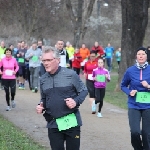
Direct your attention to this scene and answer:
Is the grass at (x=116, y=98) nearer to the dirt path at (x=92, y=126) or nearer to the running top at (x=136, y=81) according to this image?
the dirt path at (x=92, y=126)

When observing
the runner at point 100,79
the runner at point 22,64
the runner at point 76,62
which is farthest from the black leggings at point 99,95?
the runner at point 76,62

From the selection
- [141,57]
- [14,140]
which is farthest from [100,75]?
[141,57]

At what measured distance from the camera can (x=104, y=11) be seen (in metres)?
60.8

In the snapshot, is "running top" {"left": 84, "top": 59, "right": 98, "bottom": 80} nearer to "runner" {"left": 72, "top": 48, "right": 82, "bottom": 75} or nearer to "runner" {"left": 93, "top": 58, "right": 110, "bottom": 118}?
"runner" {"left": 93, "top": 58, "right": 110, "bottom": 118}

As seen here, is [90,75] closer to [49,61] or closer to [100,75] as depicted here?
[100,75]

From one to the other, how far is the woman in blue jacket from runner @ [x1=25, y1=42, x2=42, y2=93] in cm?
1240

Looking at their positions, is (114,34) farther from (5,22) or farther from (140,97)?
(140,97)

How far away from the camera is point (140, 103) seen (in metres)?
8.60

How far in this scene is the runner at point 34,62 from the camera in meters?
21.0

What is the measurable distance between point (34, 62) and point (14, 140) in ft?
36.9

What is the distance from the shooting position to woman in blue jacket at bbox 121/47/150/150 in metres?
8.58

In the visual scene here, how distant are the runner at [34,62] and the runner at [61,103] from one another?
14.0m

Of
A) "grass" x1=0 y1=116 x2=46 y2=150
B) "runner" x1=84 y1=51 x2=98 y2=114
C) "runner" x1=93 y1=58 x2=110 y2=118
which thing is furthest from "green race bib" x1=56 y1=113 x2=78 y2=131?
"runner" x1=84 y1=51 x2=98 y2=114

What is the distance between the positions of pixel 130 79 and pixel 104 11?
52467 millimetres
